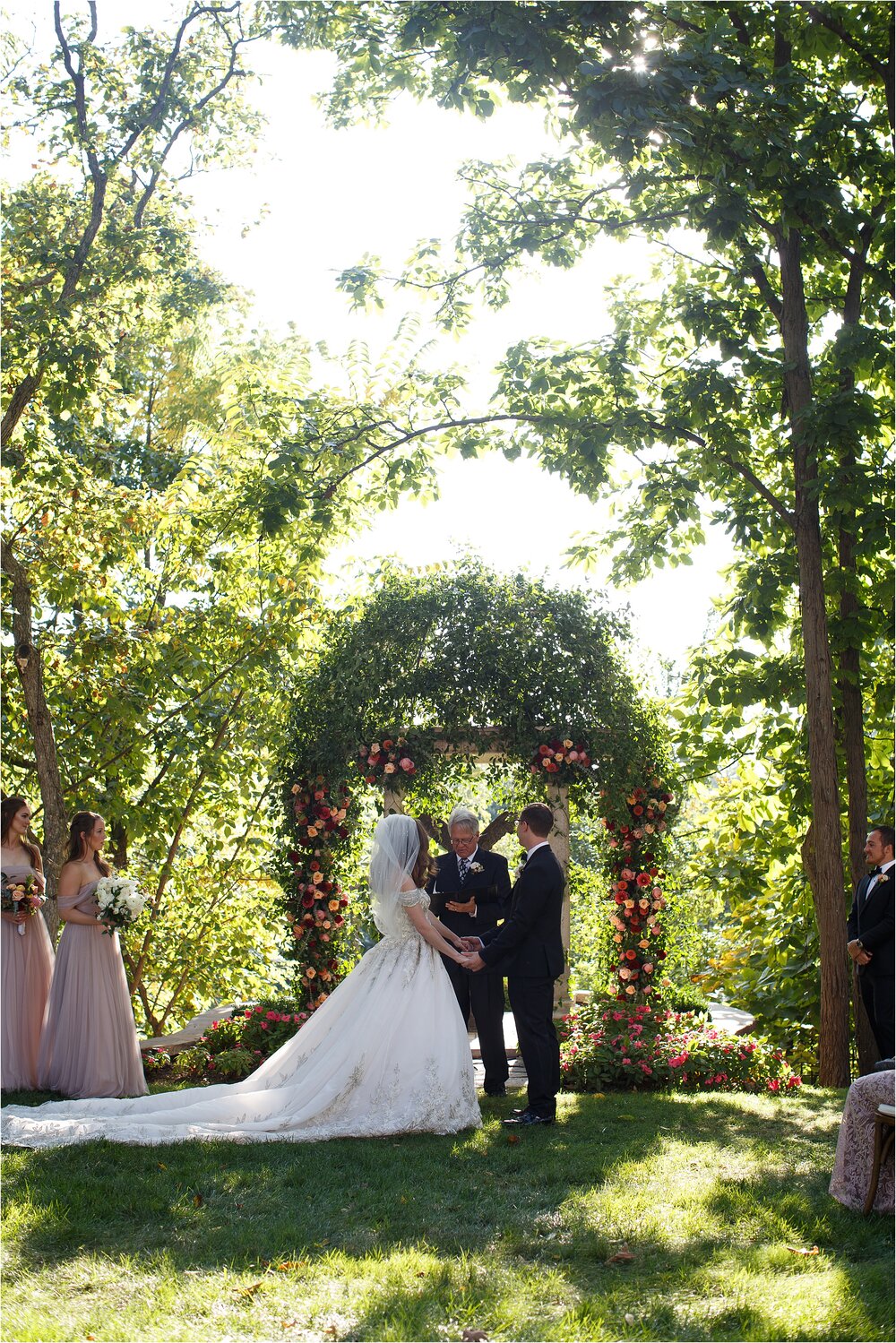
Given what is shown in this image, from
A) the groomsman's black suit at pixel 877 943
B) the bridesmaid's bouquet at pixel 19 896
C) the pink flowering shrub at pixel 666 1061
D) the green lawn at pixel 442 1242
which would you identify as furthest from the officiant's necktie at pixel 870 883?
the bridesmaid's bouquet at pixel 19 896

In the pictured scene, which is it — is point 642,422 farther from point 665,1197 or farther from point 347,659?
point 665,1197

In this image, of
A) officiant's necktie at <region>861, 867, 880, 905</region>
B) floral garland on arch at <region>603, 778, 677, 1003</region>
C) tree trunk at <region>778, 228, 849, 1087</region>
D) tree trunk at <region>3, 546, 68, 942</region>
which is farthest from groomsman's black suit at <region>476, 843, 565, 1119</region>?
tree trunk at <region>3, 546, 68, 942</region>

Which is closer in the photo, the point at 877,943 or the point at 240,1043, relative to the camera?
the point at 877,943

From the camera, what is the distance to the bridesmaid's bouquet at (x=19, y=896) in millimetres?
7953

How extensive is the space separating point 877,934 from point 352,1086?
355cm

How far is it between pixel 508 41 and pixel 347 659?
16.0 ft

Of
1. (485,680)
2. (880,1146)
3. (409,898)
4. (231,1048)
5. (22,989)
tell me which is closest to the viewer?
(880,1146)

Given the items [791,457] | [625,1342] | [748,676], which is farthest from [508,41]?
[625,1342]

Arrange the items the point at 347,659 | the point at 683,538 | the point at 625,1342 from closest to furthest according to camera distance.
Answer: the point at 625,1342
the point at 347,659
the point at 683,538

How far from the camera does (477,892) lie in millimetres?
8414

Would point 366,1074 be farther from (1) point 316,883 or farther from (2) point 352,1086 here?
(1) point 316,883

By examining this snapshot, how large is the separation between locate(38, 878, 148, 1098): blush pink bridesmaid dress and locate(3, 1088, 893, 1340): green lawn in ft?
6.84

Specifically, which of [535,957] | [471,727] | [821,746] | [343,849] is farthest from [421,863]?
[821,746]

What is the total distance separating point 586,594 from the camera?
33.0 feet
